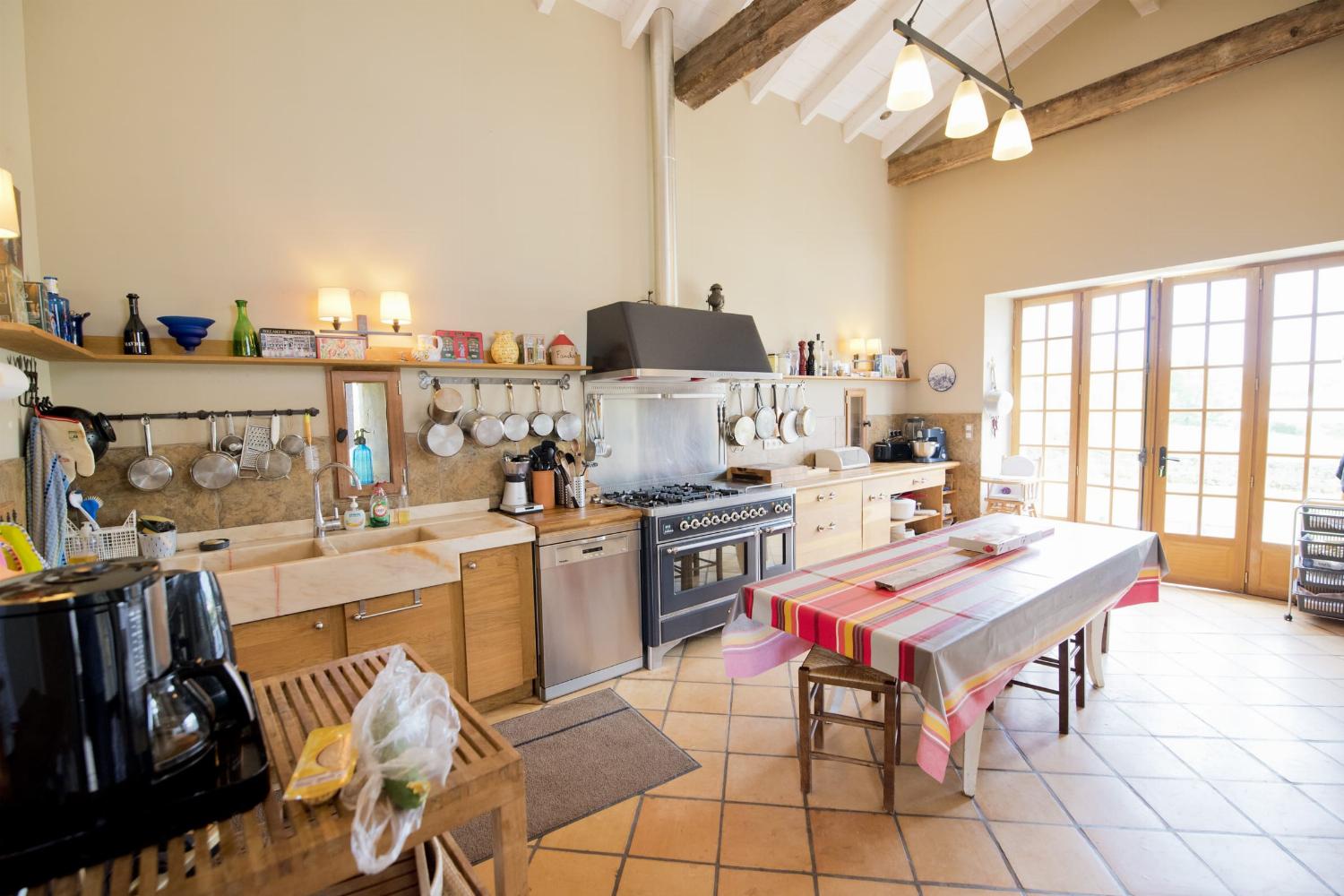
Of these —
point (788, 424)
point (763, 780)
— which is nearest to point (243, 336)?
point (763, 780)

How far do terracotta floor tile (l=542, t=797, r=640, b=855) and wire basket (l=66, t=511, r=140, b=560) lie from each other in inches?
71.7

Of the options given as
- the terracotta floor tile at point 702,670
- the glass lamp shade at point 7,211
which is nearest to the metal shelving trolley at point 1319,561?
the terracotta floor tile at point 702,670

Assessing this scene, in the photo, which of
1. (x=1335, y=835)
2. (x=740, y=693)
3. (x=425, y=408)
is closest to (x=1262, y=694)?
(x=1335, y=835)

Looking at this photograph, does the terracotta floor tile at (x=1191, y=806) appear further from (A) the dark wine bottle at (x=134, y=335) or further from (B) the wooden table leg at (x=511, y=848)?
(A) the dark wine bottle at (x=134, y=335)

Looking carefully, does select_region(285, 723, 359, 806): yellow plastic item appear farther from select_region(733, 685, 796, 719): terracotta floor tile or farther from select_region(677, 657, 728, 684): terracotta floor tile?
select_region(677, 657, 728, 684): terracotta floor tile

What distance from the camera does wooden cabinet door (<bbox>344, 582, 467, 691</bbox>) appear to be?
7.64ft

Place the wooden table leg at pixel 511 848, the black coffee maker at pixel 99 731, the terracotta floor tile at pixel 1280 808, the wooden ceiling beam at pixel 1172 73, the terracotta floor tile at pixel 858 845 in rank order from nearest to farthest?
the black coffee maker at pixel 99 731, the wooden table leg at pixel 511 848, the terracotta floor tile at pixel 858 845, the terracotta floor tile at pixel 1280 808, the wooden ceiling beam at pixel 1172 73

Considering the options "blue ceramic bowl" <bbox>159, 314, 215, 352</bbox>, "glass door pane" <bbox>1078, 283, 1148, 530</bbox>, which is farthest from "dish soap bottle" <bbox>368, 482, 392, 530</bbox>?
"glass door pane" <bbox>1078, 283, 1148, 530</bbox>

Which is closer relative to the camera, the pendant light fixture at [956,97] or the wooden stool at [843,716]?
the wooden stool at [843,716]

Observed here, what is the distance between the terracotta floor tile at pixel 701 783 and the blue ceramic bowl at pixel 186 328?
2511 mm

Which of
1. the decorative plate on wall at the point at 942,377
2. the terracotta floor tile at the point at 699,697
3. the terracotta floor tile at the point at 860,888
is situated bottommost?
the terracotta floor tile at the point at 860,888

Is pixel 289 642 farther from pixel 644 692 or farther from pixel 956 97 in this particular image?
pixel 956 97

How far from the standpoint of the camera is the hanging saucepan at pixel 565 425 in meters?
3.35

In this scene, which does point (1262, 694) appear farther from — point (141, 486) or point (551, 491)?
point (141, 486)
